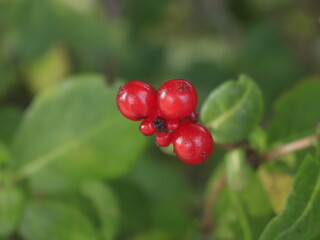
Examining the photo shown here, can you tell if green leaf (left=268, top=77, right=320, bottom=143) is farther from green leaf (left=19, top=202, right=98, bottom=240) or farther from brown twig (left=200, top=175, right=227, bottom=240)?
green leaf (left=19, top=202, right=98, bottom=240)

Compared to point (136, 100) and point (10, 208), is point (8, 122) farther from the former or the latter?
point (136, 100)

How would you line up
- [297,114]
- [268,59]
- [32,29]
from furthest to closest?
1. [268,59]
2. [32,29]
3. [297,114]

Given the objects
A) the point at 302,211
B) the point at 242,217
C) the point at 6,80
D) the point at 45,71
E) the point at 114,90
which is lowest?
the point at 302,211

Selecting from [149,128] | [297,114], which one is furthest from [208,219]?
[149,128]

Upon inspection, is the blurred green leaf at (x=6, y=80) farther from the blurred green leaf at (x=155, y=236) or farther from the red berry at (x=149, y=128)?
the red berry at (x=149, y=128)

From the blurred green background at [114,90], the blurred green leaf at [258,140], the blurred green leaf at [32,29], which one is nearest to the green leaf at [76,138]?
the blurred green background at [114,90]

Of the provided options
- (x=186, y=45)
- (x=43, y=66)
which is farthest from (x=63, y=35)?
(x=186, y=45)

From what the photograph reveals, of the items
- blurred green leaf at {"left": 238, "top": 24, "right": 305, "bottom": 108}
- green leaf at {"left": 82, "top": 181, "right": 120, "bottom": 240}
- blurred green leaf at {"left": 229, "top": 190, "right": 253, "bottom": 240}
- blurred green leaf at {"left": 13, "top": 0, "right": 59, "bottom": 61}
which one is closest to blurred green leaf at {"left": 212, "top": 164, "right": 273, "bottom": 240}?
blurred green leaf at {"left": 229, "top": 190, "right": 253, "bottom": 240}

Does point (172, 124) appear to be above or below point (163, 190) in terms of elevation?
below
